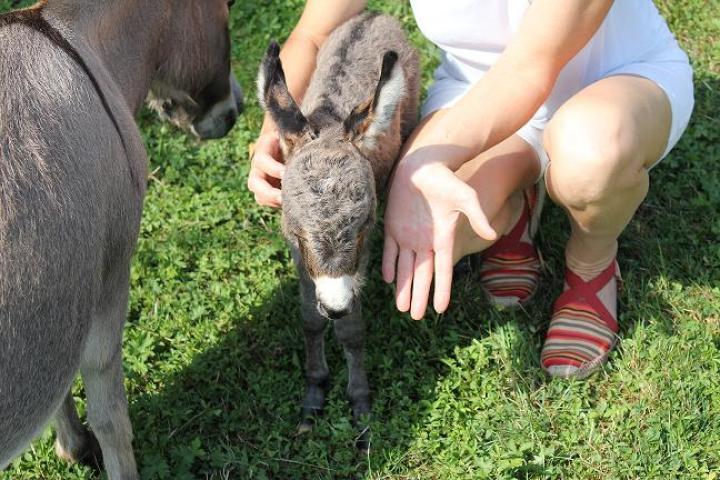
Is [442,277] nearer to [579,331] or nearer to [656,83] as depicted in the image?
[579,331]

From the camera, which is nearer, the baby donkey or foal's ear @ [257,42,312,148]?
the baby donkey

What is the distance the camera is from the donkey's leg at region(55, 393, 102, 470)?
3512mm

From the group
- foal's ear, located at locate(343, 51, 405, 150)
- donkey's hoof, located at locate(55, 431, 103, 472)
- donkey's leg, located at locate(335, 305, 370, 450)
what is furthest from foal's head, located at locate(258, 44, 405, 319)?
donkey's hoof, located at locate(55, 431, 103, 472)

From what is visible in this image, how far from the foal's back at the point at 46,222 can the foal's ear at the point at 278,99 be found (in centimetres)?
55

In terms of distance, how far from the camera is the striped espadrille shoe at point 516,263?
4113mm

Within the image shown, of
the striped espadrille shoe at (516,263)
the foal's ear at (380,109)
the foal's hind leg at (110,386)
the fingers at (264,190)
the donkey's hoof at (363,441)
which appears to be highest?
the foal's ear at (380,109)

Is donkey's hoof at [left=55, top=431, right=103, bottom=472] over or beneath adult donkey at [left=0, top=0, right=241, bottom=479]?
beneath

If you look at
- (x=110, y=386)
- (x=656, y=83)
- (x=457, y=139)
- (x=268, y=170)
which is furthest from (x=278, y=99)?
(x=656, y=83)

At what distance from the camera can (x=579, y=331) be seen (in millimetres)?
3838

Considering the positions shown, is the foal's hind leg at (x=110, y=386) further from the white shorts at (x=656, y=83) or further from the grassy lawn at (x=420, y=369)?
the white shorts at (x=656, y=83)

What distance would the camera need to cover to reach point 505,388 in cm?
375

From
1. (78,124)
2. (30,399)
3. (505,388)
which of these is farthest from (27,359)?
(505,388)

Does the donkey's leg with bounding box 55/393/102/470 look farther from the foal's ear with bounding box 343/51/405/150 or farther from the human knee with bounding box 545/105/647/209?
the human knee with bounding box 545/105/647/209

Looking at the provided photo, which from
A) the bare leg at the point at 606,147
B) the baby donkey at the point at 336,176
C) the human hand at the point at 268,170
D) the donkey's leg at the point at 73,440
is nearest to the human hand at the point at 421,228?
the baby donkey at the point at 336,176
